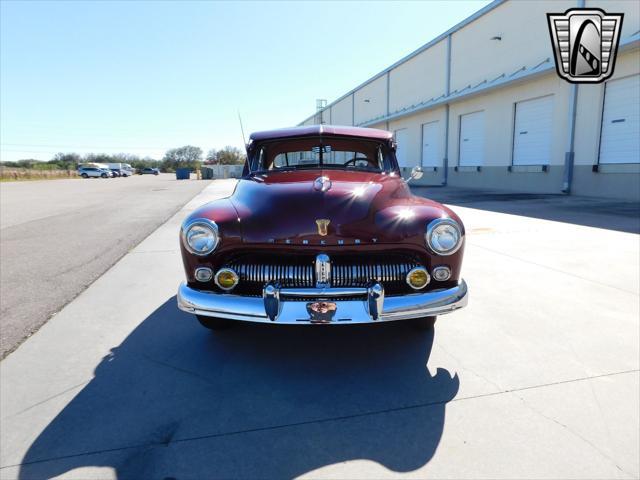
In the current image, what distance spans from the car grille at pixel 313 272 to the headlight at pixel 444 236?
0.16m

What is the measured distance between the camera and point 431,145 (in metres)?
22.8

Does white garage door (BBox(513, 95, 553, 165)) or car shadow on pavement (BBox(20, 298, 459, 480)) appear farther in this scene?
white garage door (BBox(513, 95, 553, 165))

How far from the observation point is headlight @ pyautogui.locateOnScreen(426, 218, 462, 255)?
8.14ft

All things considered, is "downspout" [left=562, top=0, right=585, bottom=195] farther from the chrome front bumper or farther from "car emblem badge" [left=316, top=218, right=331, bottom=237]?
"car emblem badge" [left=316, top=218, right=331, bottom=237]

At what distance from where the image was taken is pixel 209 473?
1699mm

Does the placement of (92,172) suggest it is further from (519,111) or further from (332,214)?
(332,214)

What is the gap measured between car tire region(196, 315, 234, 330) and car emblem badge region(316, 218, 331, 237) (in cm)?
113

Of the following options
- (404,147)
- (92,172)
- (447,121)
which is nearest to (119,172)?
(92,172)

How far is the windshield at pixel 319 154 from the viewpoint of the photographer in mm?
3949

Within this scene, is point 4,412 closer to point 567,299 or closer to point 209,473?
point 209,473

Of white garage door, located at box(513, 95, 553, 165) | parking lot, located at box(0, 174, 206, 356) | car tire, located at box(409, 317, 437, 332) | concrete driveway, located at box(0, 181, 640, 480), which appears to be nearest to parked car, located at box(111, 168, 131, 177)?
parking lot, located at box(0, 174, 206, 356)

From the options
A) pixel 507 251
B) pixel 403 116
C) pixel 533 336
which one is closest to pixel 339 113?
pixel 403 116

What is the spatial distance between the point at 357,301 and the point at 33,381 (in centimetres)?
202

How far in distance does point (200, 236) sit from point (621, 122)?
44.9 ft
